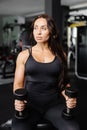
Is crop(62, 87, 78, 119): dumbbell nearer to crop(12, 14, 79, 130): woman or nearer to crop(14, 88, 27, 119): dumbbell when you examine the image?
crop(12, 14, 79, 130): woman

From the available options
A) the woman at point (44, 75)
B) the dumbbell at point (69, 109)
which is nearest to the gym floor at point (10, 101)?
the woman at point (44, 75)

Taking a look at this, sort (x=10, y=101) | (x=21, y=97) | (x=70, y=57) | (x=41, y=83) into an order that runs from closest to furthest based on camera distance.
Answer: (x=21, y=97)
(x=41, y=83)
(x=10, y=101)
(x=70, y=57)

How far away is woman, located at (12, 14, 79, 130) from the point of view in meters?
1.04

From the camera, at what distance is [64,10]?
772cm

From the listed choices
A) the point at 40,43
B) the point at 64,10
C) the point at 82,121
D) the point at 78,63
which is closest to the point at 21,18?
the point at 64,10

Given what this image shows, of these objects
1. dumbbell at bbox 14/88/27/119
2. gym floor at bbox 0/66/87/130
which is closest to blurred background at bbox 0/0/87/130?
gym floor at bbox 0/66/87/130

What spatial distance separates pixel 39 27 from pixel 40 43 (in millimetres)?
88

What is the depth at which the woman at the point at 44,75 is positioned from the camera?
1040 millimetres

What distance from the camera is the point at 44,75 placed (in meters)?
1.08

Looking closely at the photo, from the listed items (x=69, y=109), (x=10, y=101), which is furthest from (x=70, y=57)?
(x=69, y=109)

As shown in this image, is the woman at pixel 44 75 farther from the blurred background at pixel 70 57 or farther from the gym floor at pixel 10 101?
the blurred background at pixel 70 57

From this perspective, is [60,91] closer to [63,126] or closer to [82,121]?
[63,126]

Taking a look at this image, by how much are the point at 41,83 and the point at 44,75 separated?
40mm

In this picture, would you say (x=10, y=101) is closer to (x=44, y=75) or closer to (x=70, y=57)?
(x=44, y=75)
